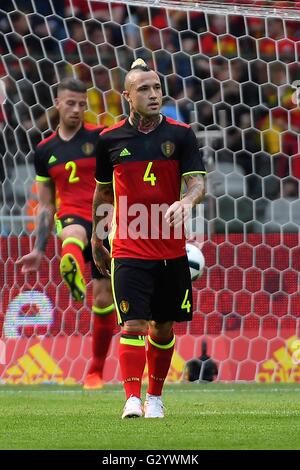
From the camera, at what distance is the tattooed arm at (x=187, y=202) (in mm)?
5816

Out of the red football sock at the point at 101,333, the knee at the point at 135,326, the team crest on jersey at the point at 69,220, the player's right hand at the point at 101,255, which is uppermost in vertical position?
the player's right hand at the point at 101,255

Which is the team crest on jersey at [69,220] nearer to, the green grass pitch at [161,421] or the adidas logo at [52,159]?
the adidas logo at [52,159]

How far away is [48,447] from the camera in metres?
4.82

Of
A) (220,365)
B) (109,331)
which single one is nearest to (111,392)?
(109,331)

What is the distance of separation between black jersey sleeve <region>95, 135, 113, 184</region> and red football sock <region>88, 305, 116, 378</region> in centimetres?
233

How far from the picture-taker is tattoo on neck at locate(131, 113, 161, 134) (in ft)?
21.0

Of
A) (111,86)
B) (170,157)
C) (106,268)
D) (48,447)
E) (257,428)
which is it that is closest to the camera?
(48,447)

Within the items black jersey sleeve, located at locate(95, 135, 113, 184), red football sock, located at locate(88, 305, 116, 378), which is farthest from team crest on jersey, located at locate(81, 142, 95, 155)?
black jersey sleeve, located at locate(95, 135, 113, 184)

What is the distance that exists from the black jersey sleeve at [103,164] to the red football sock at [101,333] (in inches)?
91.6

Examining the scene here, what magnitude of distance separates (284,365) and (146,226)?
3.73 metres

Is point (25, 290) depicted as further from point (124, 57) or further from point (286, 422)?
point (286, 422)

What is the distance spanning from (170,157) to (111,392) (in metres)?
2.94

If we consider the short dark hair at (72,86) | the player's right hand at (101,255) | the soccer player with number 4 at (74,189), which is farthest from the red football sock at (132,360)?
the short dark hair at (72,86)

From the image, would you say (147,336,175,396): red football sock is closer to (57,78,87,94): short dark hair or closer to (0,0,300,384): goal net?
(57,78,87,94): short dark hair
